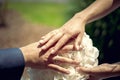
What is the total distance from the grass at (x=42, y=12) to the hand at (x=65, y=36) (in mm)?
12119

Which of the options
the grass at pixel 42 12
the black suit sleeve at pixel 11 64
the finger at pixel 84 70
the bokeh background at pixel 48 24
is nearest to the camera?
the black suit sleeve at pixel 11 64

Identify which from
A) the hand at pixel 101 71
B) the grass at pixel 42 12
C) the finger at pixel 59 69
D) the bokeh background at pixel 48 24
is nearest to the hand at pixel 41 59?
the finger at pixel 59 69

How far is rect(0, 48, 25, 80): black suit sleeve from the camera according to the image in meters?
2.69

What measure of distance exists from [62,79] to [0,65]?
48 cm

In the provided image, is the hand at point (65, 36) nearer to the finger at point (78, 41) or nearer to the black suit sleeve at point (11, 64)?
the finger at point (78, 41)

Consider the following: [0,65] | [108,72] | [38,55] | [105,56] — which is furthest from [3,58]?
[105,56]

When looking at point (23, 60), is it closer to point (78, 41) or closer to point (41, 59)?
point (41, 59)

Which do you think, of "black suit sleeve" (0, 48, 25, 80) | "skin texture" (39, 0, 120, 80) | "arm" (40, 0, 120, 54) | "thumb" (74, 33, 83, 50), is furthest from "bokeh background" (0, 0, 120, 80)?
"black suit sleeve" (0, 48, 25, 80)

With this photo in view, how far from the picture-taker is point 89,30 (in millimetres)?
5754

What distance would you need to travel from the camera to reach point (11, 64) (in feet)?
8.86

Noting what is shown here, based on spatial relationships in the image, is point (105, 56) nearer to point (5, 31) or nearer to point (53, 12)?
point (5, 31)

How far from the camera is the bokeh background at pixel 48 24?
5645mm

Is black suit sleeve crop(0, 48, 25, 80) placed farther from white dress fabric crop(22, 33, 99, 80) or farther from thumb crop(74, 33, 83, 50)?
thumb crop(74, 33, 83, 50)

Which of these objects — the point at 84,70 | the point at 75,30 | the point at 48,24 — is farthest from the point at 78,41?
the point at 48,24
